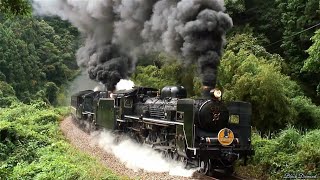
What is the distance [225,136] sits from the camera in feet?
32.0

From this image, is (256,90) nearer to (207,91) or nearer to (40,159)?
(207,91)

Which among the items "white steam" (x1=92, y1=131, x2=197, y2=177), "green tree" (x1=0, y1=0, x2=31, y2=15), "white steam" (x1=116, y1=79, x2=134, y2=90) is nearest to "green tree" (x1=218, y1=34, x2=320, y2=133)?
"white steam" (x1=92, y1=131, x2=197, y2=177)

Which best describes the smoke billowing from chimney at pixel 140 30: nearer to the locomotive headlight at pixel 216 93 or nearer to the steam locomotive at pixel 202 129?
the locomotive headlight at pixel 216 93

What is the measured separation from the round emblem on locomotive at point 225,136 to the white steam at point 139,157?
3.92 feet

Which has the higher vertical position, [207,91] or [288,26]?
[288,26]

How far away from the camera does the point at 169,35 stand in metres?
12.0

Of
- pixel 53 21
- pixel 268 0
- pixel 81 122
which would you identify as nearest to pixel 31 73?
pixel 53 21

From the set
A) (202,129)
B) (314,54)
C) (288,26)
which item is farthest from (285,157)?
(288,26)

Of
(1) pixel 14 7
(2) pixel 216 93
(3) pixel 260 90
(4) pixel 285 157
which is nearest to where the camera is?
(1) pixel 14 7

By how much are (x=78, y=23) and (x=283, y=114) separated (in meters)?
12.0

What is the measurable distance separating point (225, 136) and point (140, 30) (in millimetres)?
7964

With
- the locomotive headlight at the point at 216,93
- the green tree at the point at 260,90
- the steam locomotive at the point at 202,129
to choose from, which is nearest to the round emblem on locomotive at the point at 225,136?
the steam locomotive at the point at 202,129

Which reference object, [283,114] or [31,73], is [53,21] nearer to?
[31,73]

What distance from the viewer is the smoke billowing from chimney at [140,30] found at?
10.7 meters
